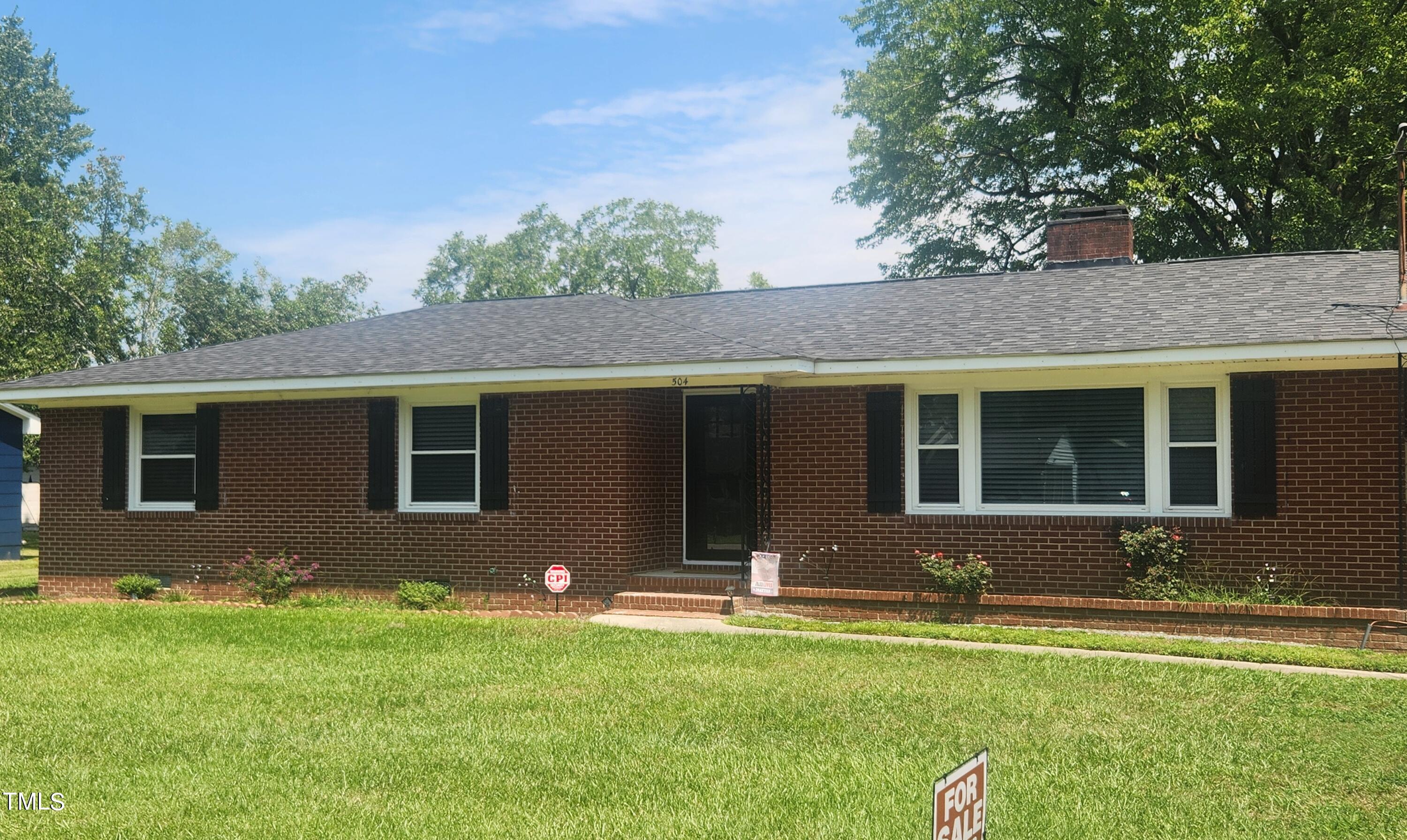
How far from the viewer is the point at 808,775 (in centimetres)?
642

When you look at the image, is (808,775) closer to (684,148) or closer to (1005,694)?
(1005,694)

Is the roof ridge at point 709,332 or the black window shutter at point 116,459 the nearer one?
the roof ridge at point 709,332

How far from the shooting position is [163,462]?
1616 cm

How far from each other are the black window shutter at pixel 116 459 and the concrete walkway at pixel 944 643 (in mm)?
6956

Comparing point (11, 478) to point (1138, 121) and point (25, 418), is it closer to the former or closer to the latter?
point (25, 418)

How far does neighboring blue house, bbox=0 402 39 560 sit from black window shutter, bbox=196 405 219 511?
36.9 ft

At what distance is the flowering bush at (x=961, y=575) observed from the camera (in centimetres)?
1260

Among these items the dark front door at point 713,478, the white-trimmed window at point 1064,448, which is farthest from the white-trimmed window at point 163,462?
the white-trimmed window at point 1064,448

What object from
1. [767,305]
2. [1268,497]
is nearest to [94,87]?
[767,305]

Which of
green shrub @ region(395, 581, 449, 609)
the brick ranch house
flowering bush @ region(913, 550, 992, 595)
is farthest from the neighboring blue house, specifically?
flowering bush @ region(913, 550, 992, 595)

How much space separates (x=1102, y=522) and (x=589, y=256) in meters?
44.8

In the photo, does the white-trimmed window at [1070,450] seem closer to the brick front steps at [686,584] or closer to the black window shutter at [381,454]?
the brick front steps at [686,584]

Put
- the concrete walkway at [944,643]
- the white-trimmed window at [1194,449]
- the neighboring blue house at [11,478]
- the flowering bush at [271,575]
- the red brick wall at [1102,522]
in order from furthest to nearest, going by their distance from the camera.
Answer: the neighboring blue house at [11,478] → the flowering bush at [271,575] → the white-trimmed window at [1194,449] → the red brick wall at [1102,522] → the concrete walkway at [944,643]

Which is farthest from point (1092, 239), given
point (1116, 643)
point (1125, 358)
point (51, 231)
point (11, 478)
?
point (51, 231)
